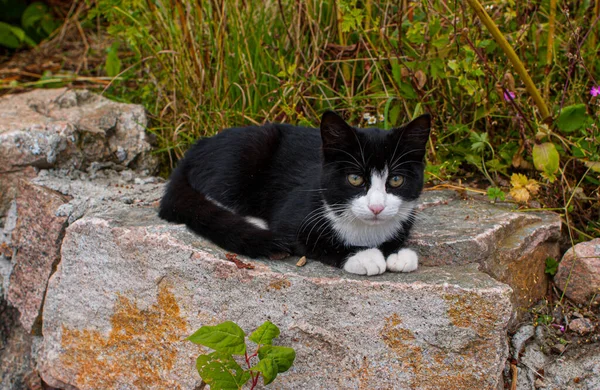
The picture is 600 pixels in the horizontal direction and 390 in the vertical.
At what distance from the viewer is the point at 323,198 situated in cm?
253

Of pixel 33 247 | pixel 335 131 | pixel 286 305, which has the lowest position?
pixel 33 247

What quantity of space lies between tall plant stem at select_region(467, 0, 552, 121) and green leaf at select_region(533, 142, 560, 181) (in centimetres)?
24

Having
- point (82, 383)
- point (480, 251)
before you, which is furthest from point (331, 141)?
point (82, 383)

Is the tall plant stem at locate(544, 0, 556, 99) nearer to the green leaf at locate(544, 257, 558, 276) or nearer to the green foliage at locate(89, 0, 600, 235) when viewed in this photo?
the green foliage at locate(89, 0, 600, 235)

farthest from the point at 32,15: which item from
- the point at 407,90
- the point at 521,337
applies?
the point at 521,337

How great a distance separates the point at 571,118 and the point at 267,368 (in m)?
1.91

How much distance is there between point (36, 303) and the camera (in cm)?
297

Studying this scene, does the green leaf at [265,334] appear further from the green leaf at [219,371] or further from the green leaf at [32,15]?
the green leaf at [32,15]

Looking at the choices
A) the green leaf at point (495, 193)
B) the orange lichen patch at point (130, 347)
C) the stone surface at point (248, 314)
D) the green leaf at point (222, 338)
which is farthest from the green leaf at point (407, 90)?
the green leaf at point (222, 338)

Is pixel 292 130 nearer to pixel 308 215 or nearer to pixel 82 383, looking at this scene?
pixel 308 215

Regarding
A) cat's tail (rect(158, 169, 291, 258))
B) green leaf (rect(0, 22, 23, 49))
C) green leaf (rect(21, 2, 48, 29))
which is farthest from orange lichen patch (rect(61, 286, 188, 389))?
green leaf (rect(21, 2, 48, 29))

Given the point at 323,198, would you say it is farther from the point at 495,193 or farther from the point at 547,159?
the point at 547,159

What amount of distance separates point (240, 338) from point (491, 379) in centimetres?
87

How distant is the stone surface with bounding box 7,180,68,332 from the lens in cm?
292
